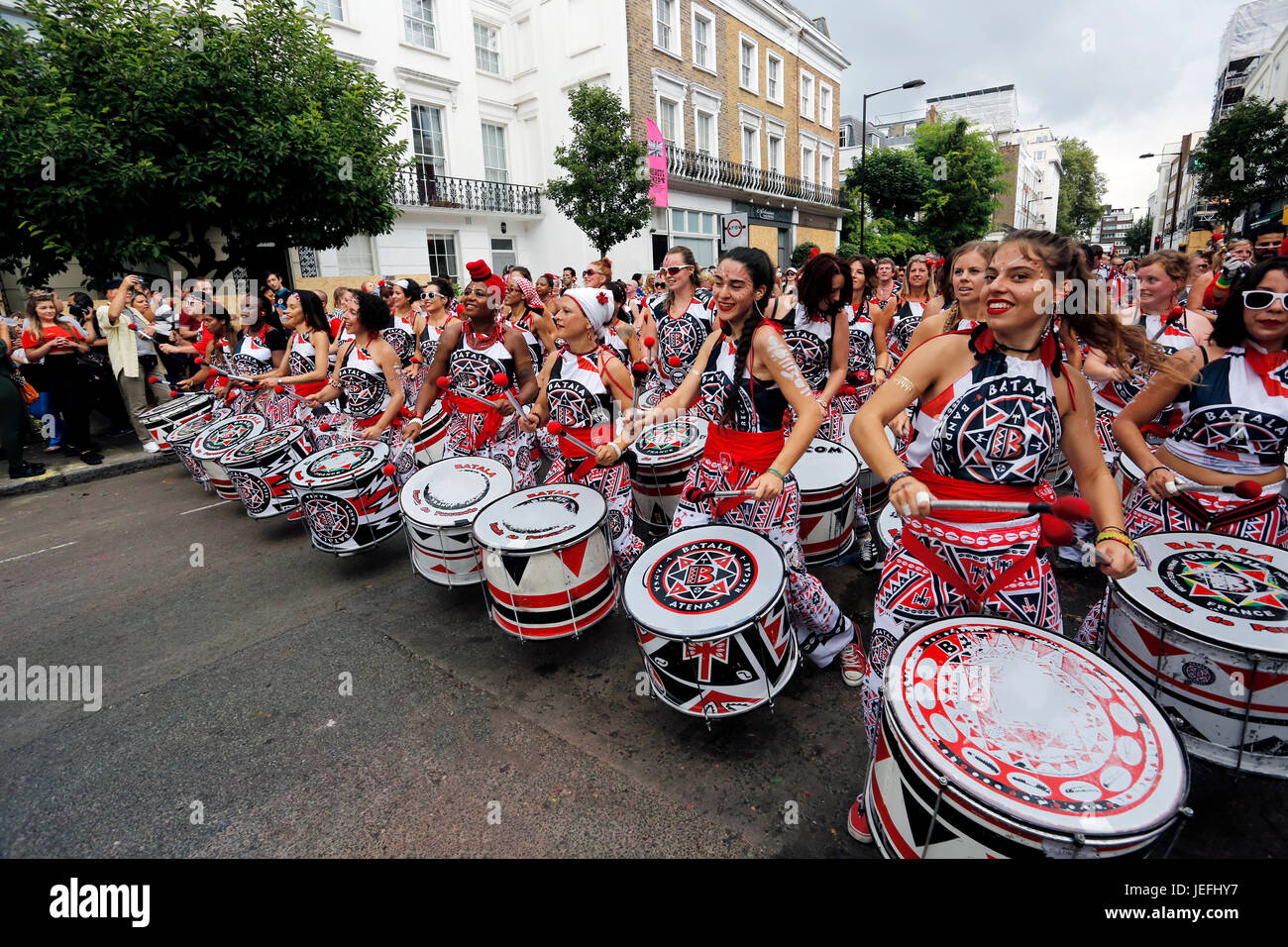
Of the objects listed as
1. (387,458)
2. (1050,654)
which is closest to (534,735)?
(1050,654)

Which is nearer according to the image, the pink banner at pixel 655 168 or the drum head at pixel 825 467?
the drum head at pixel 825 467

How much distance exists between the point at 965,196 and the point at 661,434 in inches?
1466

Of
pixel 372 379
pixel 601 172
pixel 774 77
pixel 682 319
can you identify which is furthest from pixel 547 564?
pixel 774 77

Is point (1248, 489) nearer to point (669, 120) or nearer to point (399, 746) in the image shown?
point (399, 746)

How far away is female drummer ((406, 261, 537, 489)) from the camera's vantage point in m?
4.79

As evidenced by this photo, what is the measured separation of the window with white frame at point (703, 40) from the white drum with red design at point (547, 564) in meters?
26.1

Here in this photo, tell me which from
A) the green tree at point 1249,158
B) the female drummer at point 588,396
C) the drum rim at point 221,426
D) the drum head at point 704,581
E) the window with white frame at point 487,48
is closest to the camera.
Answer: the drum head at point 704,581

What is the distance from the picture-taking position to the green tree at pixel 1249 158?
21.3 metres

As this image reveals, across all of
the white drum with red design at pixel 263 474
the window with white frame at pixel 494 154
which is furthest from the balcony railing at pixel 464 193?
the white drum with red design at pixel 263 474

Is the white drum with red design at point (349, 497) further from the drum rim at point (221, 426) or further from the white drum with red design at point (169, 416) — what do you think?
the white drum with red design at point (169, 416)

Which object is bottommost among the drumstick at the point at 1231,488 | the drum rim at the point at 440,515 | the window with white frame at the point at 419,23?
the drum rim at the point at 440,515

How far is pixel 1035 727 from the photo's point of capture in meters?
→ 1.65

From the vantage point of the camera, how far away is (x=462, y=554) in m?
4.00
